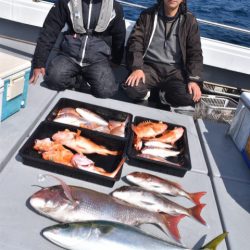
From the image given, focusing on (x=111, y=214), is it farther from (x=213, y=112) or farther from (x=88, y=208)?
(x=213, y=112)

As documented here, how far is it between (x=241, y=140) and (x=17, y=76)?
6.15ft

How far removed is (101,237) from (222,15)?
14.4 meters

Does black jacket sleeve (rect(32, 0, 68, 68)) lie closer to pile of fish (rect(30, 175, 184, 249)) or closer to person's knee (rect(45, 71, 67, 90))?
person's knee (rect(45, 71, 67, 90))

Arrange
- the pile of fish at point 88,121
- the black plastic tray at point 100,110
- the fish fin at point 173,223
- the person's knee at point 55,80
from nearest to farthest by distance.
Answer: the fish fin at point 173,223 < the pile of fish at point 88,121 < the black plastic tray at point 100,110 < the person's knee at point 55,80

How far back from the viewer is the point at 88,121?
3008 millimetres

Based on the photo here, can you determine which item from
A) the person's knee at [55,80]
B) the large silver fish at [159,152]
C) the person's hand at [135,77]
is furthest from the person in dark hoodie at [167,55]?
the large silver fish at [159,152]

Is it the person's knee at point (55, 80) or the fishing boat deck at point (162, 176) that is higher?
the person's knee at point (55, 80)

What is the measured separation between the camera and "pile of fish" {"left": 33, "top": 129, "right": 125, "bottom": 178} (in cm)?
239

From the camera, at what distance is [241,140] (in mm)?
3191

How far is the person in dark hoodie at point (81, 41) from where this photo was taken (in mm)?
3836

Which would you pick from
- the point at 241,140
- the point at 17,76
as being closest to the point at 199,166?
the point at 241,140

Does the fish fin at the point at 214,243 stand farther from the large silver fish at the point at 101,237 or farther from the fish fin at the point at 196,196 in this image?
the fish fin at the point at 196,196

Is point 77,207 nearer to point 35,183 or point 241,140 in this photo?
point 35,183

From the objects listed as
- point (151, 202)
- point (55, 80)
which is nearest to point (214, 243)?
point (151, 202)
